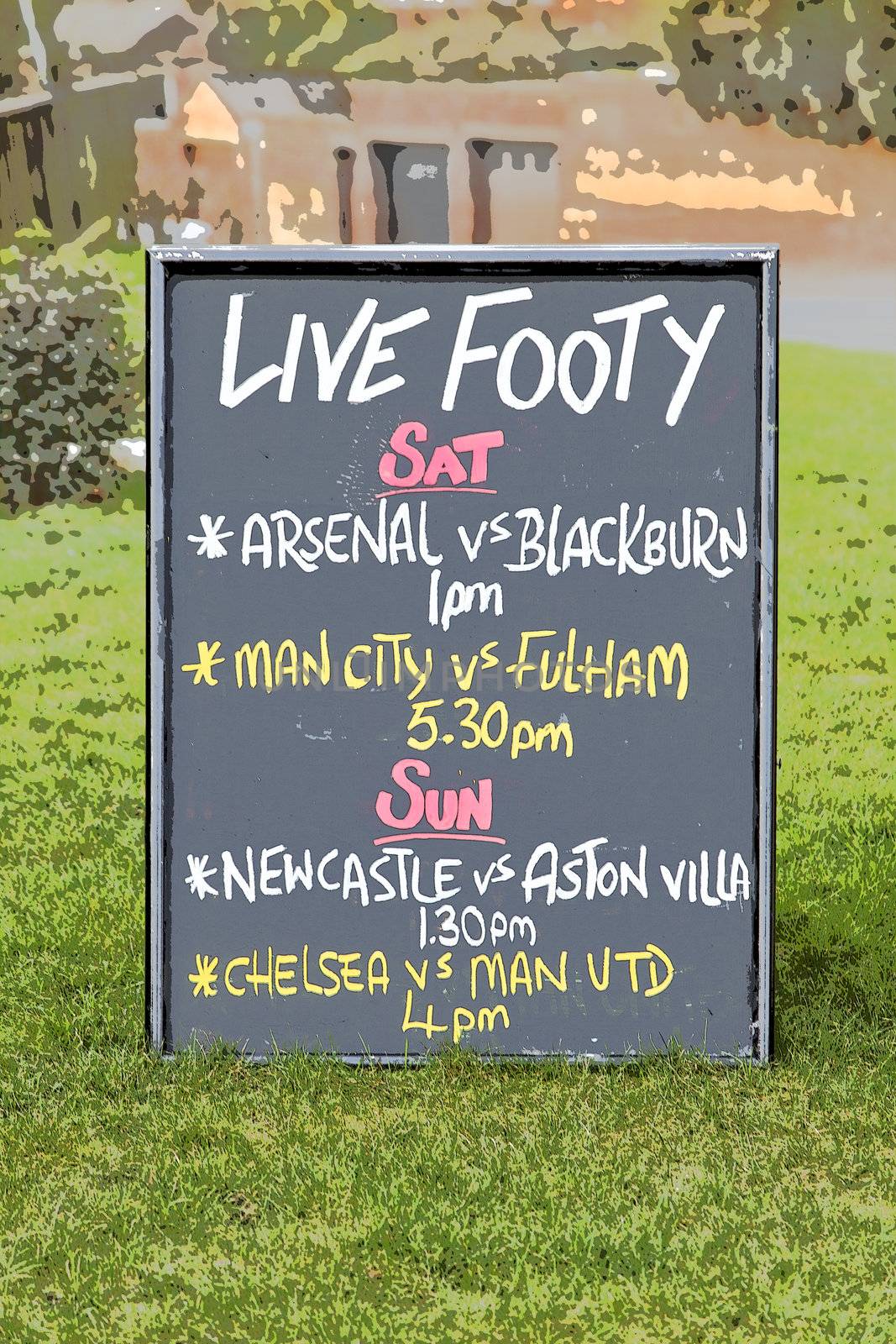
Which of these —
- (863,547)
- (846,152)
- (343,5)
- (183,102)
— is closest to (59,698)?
(863,547)

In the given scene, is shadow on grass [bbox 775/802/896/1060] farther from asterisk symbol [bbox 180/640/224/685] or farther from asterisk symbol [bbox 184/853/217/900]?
asterisk symbol [bbox 180/640/224/685]

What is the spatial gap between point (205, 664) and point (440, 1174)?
1.38 m

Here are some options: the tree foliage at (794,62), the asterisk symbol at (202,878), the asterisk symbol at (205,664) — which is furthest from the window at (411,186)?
the asterisk symbol at (202,878)

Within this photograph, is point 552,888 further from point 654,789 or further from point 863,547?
point 863,547

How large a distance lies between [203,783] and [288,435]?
2.97 feet

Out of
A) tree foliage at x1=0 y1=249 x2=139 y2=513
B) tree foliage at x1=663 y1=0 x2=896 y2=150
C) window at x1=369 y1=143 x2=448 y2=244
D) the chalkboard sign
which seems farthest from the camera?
tree foliage at x1=663 y1=0 x2=896 y2=150

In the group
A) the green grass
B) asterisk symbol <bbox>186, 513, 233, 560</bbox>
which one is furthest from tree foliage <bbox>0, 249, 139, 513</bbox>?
asterisk symbol <bbox>186, 513, 233, 560</bbox>

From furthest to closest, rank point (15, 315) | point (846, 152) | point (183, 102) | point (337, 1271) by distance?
point (846, 152), point (183, 102), point (15, 315), point (337, 1271)

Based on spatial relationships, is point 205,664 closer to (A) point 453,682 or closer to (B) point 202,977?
(A) point 453,682

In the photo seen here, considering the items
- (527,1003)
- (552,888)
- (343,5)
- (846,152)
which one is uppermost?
(343,5)

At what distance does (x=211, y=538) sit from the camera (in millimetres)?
4059

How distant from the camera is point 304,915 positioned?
4094mm

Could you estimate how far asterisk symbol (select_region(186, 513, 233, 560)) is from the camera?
405 cm

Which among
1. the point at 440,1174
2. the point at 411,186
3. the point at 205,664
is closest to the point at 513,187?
the point at 411,186
